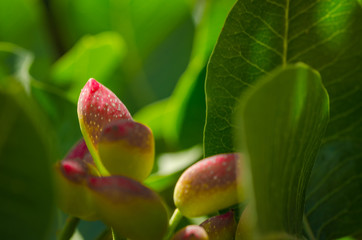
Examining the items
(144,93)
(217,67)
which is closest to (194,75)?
(217,67)

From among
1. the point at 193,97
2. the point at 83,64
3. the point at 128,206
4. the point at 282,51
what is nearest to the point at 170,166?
the point at 193,97

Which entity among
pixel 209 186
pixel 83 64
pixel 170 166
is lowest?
pixel 170 166

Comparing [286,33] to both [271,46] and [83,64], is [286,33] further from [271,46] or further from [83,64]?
[83,64]

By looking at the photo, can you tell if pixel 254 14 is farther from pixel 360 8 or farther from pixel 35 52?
pixel 35 52

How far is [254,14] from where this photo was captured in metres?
0.68

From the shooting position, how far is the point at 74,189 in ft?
1.83


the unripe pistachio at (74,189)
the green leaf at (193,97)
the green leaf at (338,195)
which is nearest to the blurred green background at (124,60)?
the green leaf at (193,97)

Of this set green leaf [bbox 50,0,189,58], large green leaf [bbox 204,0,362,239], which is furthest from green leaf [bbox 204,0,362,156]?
green leaf [bbox 50,0,189,58]

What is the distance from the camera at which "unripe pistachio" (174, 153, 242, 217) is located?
1.85 feet

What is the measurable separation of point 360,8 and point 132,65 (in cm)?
81

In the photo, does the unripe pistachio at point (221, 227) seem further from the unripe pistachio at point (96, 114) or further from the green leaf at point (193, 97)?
the green leaf at point (193, 97)

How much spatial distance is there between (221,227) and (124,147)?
0.43ft

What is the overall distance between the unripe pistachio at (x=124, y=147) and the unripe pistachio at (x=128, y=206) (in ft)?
0.10

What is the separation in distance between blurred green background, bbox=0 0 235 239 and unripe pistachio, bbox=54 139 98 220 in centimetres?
13
